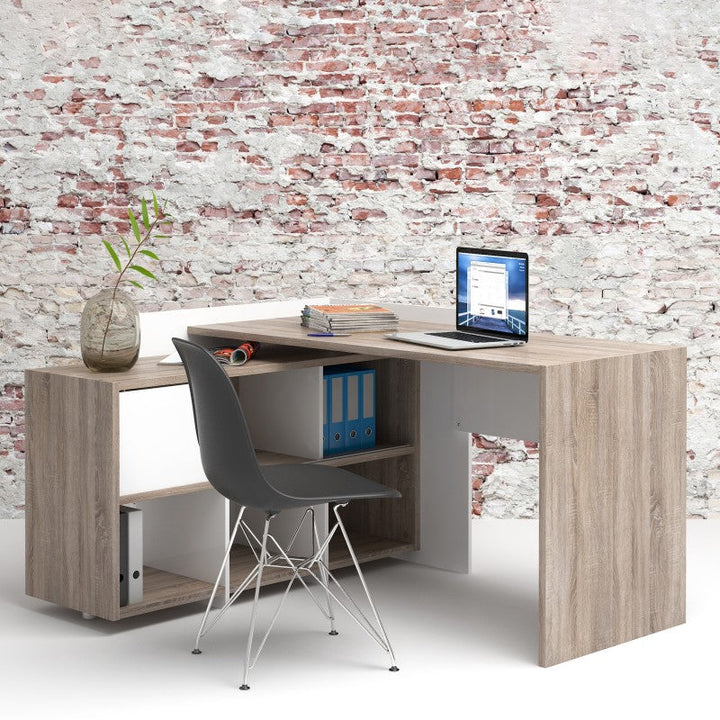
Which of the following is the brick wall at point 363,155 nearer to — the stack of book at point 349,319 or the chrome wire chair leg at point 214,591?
the stack of book at point 349,319

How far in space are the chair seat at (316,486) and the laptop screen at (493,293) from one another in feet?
2.22

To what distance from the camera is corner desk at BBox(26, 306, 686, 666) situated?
3.61 meters

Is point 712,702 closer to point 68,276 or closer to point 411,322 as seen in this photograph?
point 411,322

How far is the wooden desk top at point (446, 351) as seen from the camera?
359 cm

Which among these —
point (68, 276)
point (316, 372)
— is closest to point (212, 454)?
point (316, 372)

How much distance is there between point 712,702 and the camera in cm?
339

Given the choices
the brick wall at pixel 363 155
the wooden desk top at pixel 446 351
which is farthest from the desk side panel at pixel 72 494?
the brick wall at pixel 363 155

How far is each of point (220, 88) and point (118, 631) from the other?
91.8 inches

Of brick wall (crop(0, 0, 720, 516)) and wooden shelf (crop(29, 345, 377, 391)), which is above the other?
brick wall (crop(0, 0, 720, 516))

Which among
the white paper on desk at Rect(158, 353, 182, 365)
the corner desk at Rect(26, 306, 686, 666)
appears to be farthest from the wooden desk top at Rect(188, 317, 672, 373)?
the white paper on desk at Rect(158, 353, 182, 365)

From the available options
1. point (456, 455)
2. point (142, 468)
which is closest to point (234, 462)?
point (142, 468)

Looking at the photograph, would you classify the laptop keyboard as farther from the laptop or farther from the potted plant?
the potted plant

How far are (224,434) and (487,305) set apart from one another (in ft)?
3.47

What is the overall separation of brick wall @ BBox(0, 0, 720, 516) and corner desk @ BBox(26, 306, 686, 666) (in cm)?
84
